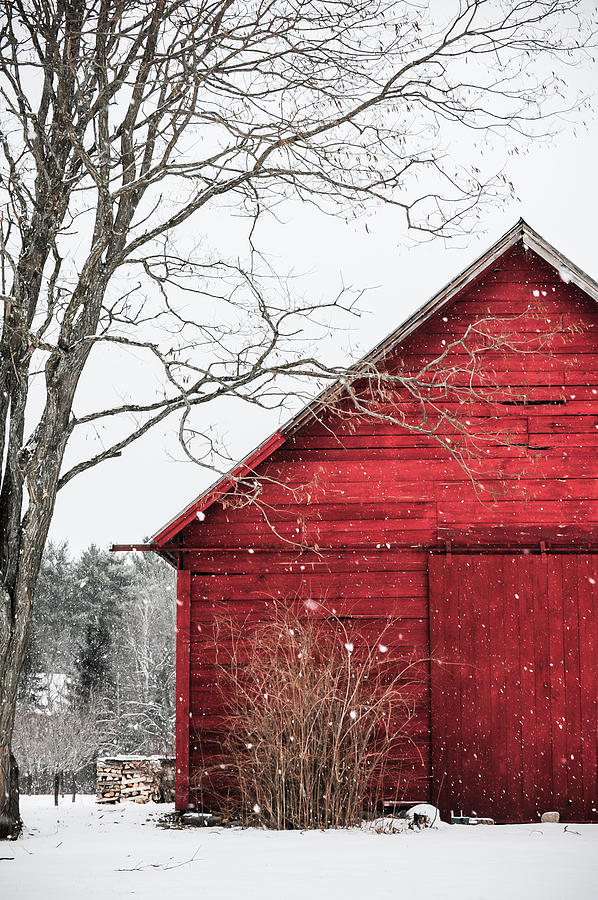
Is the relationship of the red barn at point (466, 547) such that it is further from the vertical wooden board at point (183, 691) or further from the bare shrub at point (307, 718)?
the bare shrub at point (307, 718)

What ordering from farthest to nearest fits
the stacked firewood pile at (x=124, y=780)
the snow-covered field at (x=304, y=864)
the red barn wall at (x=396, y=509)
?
the stacked firewood pile at (x=124, y=780) < the red barn wall at (x=396, y=509) < the snow-covered field at (x=304, y=864)

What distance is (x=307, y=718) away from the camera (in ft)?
29.0

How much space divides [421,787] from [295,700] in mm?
2042

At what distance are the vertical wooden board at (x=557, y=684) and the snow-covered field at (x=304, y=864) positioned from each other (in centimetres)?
54

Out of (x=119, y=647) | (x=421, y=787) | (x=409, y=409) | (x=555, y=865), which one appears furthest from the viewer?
(x=119, y=647)

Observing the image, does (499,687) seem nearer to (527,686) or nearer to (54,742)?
(527,686)

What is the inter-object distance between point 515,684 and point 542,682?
29cm

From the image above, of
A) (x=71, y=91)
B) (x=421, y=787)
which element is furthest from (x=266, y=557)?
(x=71, y=91)

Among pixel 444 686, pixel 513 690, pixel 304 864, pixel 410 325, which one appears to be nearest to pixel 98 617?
pixel 444 686

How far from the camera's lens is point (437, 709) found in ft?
32.7

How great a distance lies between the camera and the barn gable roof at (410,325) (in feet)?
32.4

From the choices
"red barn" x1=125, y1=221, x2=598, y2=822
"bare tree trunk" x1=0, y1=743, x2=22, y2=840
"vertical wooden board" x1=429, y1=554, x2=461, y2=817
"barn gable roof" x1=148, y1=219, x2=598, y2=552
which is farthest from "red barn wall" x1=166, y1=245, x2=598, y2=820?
"bare tree trunk" x1=0, y1=743, x2=22, y2=840

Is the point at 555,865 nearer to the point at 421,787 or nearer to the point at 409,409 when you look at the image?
the point at 421,787

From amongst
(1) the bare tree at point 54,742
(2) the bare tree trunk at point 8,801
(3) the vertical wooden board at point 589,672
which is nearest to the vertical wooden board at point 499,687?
(3) the vertical wooden board at point 589,672
